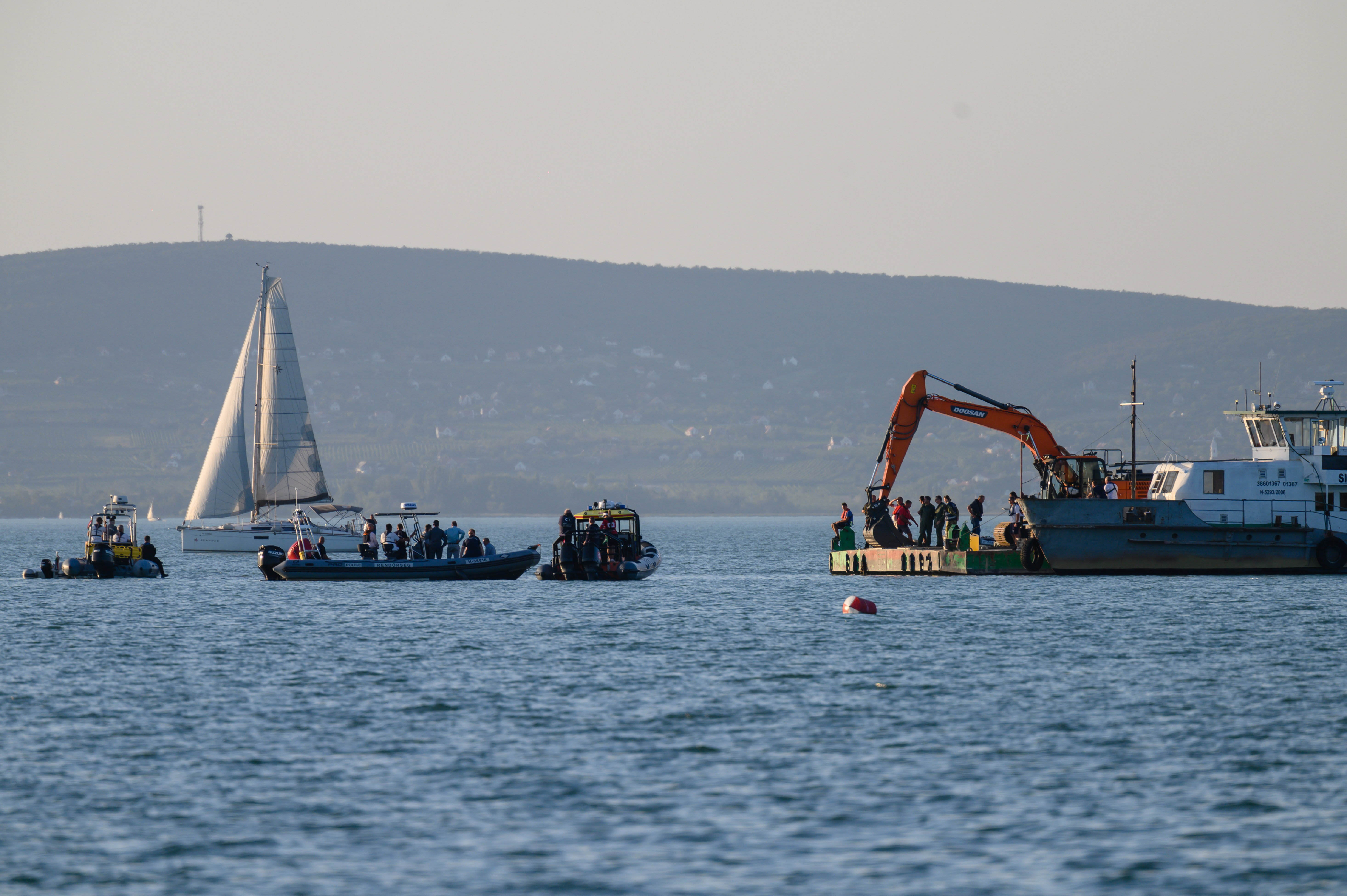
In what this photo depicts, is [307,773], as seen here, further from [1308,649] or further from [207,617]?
[207,617]

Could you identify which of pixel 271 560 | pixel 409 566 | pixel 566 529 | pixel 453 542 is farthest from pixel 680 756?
pixel 271 560

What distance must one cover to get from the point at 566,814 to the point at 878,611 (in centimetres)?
3012

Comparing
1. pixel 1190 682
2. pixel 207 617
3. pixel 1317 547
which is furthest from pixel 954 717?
pixel 1317 547

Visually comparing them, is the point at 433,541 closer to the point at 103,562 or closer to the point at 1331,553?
the point at 103,562

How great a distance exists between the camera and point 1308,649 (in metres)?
36.9

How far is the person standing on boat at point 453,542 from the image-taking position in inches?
2293

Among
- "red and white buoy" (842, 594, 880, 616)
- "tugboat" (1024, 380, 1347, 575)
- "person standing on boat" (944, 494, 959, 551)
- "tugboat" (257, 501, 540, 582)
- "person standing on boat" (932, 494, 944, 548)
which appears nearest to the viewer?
"red and white buoy" (842, 594, 880, 616)

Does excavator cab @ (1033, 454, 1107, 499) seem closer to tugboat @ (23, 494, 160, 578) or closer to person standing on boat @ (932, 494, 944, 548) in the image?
person standing on boat @ (932, 494, 944, 548)

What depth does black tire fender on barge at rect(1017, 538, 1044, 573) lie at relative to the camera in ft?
182

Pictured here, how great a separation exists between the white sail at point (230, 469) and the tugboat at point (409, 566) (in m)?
41.3

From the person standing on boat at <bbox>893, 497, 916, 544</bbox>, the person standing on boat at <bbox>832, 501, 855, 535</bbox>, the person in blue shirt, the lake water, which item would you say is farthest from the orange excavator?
the person in blue shirt

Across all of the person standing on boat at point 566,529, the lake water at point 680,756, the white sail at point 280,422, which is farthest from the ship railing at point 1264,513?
the white sail at point 280,422

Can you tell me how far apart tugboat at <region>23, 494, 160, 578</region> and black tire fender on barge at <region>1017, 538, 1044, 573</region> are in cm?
3292

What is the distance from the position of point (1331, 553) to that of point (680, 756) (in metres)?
38.6
